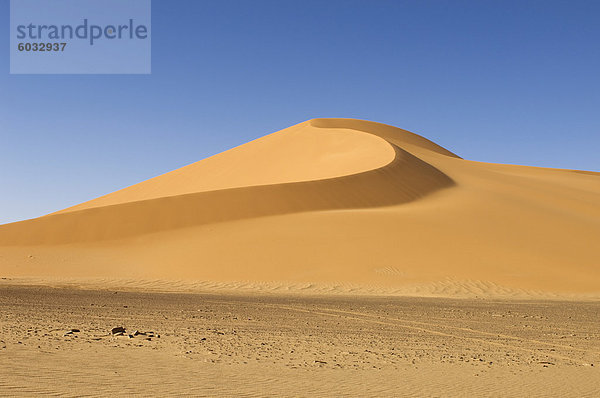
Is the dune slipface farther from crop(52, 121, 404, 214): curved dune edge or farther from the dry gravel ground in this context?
the dry gravel ground

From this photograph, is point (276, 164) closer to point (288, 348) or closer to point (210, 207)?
point (210, 207)

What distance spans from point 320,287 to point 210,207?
1184 cm

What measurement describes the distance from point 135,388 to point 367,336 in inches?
230

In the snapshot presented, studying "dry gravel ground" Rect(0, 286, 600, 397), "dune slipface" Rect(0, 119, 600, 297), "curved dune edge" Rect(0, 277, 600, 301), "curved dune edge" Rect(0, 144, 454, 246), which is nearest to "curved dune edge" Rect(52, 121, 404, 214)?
"dune slipface" Rect(0, 119, 600, 297)

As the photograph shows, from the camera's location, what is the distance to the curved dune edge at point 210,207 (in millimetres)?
29484

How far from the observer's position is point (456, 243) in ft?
88.6

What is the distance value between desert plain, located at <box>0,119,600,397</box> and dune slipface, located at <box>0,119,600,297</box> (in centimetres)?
12

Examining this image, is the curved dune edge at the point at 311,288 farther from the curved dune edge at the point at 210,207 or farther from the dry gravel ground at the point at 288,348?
the curved dune edge at the point at 210,207

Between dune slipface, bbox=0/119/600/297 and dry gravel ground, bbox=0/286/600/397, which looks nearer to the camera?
dry gravel ground, bbox=0/286/600/397

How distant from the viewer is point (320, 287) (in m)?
21.8

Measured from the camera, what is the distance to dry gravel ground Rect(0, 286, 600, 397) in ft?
24.4

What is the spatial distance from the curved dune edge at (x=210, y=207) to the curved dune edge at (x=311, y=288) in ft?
24.2

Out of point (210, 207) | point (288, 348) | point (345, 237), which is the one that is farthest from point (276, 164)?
point (288, 348)

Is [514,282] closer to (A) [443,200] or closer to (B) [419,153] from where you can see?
(A) [443,200]
